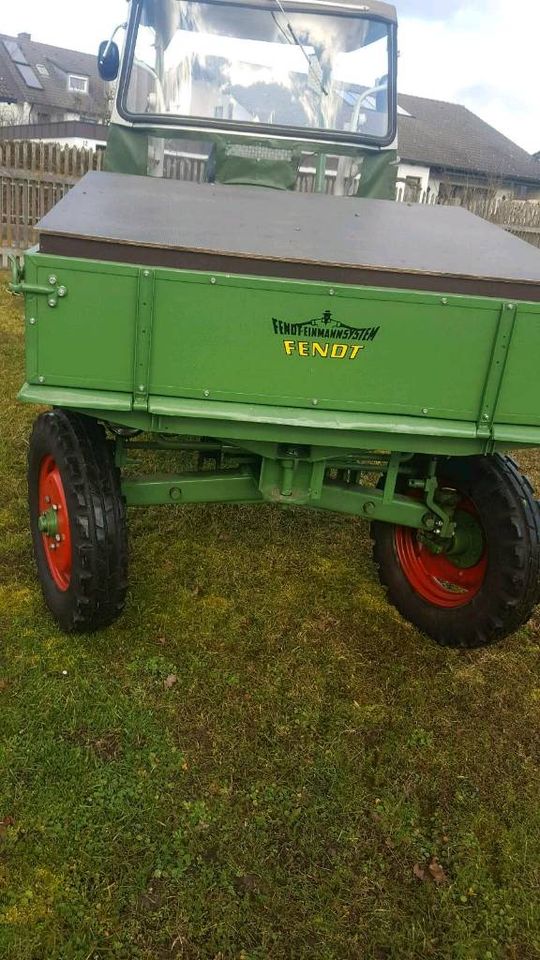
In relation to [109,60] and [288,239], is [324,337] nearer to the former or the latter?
[288,239]

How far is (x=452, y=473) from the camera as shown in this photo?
3.24 meters

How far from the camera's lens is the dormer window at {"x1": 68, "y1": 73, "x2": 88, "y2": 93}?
4412 centimetres

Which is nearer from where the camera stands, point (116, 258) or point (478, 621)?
point (116, 258)

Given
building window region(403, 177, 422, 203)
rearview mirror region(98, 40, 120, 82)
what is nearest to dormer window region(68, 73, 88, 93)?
building window region(403, 177, 422, 203)

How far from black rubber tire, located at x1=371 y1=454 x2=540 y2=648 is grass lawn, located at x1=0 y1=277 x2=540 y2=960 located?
6.9 inches

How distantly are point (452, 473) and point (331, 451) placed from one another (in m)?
0.71

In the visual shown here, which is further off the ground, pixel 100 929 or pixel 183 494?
pixel 183 494

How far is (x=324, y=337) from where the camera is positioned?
8.06 ft

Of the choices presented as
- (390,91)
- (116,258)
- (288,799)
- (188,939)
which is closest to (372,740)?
(288,799)

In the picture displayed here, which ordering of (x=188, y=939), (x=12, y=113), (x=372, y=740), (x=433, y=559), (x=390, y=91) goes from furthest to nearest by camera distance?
(x=12, y=113) → (x=390, y=91) → (x=433, y=559) → (x=372, y=740) → (x=188, y=939)

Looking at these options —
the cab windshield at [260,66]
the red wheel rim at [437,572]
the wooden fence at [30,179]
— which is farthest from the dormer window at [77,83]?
the red wheel rim at [437,572]

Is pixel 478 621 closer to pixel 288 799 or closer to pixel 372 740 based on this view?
pixel 372 740

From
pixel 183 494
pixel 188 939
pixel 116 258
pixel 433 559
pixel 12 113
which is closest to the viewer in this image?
pixel 188 939

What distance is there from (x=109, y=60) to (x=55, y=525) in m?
2.85
